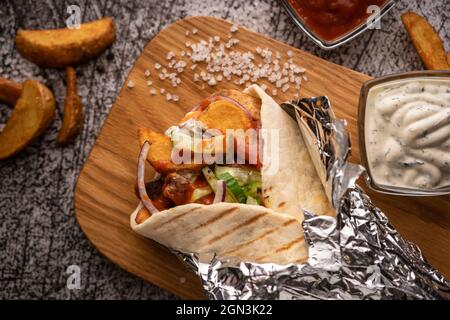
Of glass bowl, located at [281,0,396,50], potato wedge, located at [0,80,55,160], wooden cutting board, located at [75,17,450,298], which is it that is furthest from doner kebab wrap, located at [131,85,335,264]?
potato wedge, located at [0,80,55,160]

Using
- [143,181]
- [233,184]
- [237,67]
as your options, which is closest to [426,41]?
[237,67]

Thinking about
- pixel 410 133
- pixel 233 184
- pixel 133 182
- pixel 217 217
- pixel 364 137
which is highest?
pixel 410 133

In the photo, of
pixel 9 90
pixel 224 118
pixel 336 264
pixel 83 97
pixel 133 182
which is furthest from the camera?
pixel 83 97

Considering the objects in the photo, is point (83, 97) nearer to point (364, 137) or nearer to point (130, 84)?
point (130, 84)

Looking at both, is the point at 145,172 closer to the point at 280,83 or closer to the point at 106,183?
the point at 106,183

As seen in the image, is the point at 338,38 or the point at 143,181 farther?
the point at 338,38

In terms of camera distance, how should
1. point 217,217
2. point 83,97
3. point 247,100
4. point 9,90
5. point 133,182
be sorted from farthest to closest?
point 83,97
point 9,90
point 133,182
point 247,100
point 217,217

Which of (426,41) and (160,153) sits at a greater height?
(426,41)

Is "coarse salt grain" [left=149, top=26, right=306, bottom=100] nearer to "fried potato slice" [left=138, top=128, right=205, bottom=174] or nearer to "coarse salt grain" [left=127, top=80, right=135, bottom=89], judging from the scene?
"coarse salt grain" [left=127, top=80, right=135, bottom=89]
